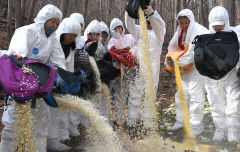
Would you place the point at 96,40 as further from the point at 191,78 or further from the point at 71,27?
the point at 191,78

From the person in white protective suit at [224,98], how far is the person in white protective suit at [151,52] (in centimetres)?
99

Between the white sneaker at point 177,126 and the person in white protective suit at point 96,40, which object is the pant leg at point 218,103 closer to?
the white sneaker at point 177,126

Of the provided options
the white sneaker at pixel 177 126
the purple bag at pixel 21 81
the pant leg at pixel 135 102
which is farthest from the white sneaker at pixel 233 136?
the purple bag at pixel 21 81

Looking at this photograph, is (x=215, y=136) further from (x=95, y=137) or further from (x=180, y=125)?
(x=95, y=137)

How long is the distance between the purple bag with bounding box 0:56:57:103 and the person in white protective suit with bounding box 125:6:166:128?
84.7 inches

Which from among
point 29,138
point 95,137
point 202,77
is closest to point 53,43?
point 29,138

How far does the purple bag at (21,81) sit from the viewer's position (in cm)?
253

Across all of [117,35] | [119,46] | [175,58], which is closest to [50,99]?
[119,46]

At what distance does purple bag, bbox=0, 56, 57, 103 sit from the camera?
8.29 ft

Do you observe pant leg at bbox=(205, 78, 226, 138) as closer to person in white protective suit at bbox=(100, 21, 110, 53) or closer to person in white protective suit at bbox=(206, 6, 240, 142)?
person in white protective suit at bbox=(206, 6, 240, 142)

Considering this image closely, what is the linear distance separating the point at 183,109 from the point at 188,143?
624 millimetres

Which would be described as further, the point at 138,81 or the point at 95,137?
the point at 138,81

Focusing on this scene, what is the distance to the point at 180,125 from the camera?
15.3 feet

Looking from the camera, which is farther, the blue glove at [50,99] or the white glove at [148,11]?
the white glove at [148,11]
